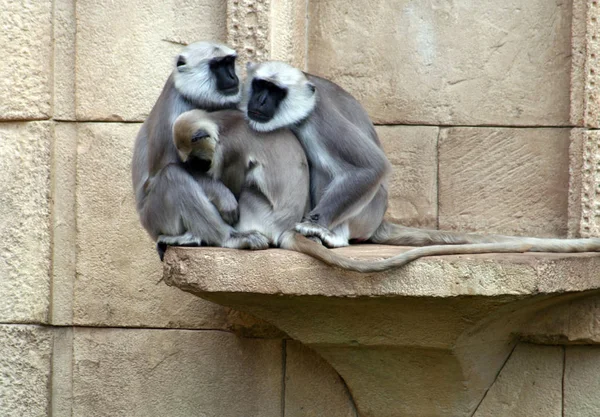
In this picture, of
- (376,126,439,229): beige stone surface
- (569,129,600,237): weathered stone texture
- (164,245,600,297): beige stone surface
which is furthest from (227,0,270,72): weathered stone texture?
(569,129,600,237): weathered stone texture

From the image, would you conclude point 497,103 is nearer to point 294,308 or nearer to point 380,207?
point 380,207

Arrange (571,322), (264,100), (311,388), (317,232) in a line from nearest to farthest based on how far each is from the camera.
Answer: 1. (317,232)
2. (264,100)
3. (571,322)
4. (311,388)

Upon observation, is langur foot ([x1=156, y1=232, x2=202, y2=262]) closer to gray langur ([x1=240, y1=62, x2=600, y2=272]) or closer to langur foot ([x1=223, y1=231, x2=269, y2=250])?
langur foot ([x1=223, y1=231, x2=269, y2=250])

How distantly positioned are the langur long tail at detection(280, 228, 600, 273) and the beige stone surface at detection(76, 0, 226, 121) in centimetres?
127

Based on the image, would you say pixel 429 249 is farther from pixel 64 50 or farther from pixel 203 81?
pixel 64 50

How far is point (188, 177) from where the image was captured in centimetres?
420

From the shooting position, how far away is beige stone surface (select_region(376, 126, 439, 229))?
16.3 ft

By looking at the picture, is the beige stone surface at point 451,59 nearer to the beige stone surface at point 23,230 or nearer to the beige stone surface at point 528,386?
the beige stone surface at point 528,386

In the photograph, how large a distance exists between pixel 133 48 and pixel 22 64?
0.56 m

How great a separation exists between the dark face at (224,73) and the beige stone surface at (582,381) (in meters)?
1.98

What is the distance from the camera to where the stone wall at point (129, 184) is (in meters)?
Answer: 4.92

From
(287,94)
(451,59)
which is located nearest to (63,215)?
(287,94)

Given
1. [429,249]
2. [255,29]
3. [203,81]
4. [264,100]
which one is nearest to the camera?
[429,249]

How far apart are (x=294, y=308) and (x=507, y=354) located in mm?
1100
